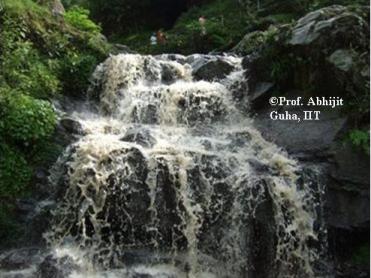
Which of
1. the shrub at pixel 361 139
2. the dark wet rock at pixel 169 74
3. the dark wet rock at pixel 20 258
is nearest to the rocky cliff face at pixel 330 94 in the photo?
the shrub at pixel 361 139

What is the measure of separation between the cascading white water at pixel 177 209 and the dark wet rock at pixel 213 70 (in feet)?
9.85

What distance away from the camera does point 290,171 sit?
852cm

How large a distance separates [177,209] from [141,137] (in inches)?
57.6

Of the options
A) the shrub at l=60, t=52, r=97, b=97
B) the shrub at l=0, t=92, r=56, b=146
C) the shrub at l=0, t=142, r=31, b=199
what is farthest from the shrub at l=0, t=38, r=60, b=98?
the shrub at l=0, t=142, r=31, b=199

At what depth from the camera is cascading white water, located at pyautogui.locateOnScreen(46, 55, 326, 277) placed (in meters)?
7.93

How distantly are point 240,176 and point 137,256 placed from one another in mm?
1886

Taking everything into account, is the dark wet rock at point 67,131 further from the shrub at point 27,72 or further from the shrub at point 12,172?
the shrub at point 27,72

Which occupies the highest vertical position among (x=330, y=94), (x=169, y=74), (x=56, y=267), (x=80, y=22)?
(x=80, y=22)

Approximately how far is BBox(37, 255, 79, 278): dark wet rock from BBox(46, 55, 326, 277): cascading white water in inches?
5.3

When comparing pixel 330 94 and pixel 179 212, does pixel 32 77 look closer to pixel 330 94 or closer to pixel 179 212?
pixel 179 212

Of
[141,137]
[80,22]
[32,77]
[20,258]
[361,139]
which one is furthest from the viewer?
[80,22]

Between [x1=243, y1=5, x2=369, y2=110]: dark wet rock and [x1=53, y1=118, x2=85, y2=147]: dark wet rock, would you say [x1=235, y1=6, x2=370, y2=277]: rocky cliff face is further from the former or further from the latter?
[x1=53, y1=118, x2=85, y2=147]: dark wet rock

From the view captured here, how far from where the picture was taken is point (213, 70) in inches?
471

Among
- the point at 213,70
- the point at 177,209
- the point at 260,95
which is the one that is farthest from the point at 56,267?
the point at 213,70
